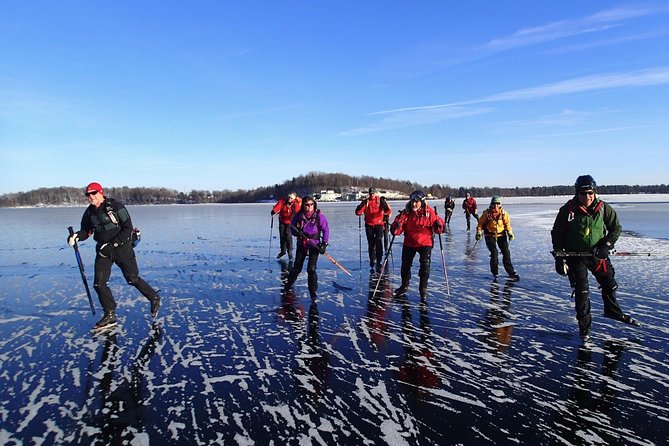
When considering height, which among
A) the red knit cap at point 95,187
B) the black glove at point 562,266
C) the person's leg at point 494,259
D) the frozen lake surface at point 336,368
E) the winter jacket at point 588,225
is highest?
the red knit cap at point 95,187

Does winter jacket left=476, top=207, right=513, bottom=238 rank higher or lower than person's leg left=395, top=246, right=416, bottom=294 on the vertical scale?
higher

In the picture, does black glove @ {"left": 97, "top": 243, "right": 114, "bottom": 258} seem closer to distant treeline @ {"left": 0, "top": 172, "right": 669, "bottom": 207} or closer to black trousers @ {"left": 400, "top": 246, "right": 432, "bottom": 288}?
black trousers @ {"left": 400, "top": 246, "right": 432, "bottom": 288}

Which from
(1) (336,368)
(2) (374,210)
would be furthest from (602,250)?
(2) (374,210)

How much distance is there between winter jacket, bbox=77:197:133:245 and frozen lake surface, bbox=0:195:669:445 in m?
1.21

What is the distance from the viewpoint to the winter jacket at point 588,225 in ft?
16.1

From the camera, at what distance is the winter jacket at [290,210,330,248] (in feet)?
23.6

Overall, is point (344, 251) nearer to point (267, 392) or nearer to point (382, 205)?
point (382, 205)

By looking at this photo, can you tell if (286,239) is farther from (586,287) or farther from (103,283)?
(586,287)

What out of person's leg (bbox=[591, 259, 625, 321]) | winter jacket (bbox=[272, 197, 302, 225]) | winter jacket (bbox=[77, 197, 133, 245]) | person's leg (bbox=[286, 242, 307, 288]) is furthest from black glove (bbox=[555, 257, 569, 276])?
winter jacket (bbox=[272, 197, 302, 225])

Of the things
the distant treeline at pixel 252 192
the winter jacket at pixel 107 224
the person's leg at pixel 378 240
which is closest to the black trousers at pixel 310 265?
the winter jacket at pixel 107 224

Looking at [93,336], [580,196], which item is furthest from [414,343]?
[93,336]

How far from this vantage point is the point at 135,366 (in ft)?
14.0

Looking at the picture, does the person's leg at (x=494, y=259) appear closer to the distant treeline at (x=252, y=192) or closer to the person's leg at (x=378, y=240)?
the person's leg at (x=378, y=240)

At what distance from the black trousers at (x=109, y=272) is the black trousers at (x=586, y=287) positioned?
5660mm
